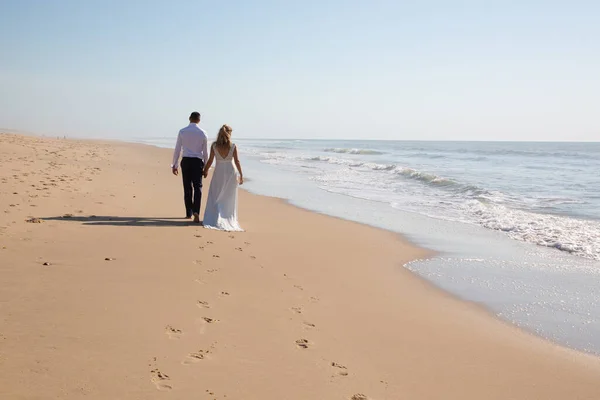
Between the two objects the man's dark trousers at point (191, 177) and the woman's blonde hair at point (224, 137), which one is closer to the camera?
the woman's blonde hair at point (224, 137)

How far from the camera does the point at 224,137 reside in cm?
804

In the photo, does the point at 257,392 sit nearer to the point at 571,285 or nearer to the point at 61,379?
the point at 61,379

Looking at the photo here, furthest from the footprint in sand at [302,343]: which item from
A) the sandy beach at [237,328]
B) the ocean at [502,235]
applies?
the ocean at [502,235]

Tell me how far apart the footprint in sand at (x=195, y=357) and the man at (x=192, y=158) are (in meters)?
5.11

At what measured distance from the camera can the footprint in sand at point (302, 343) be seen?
3577 millimetres

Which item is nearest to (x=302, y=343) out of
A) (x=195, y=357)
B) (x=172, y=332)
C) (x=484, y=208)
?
(x=195, y=357)

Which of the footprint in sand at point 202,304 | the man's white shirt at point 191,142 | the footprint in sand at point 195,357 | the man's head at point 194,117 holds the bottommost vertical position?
the footprint in sand at point 195,357

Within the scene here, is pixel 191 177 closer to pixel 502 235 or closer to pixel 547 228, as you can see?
pixel 502 235

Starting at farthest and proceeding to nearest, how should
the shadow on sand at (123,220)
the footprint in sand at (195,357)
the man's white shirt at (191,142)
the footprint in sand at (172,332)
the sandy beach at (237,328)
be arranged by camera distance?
1. the man's white shirt at (191,142)
2. the shadow on sand at (123,220)
3. the footprint in sand at (172,332)
4. the footprint in sand at (195,357)
5. the sandy beach at (237,328)

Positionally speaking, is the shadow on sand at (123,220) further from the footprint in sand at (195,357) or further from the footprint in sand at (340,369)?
the footprint in sand at (340,369)

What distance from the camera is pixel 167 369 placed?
298 cm

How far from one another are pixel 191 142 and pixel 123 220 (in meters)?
1.71

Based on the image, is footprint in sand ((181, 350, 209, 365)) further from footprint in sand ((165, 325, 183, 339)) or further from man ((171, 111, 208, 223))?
man ((171, 111, 208, 223))

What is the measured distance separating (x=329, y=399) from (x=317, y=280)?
2564 millimetres
